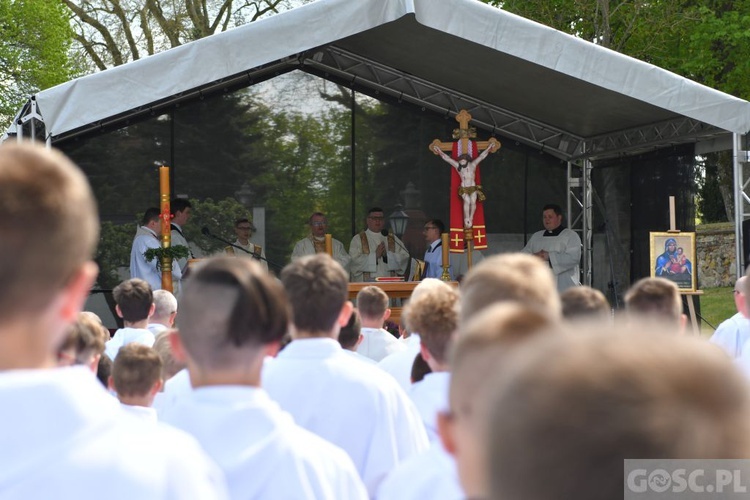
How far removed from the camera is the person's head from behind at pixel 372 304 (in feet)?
20.2

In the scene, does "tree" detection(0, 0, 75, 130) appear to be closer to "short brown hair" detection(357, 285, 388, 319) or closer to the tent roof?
the tent roof

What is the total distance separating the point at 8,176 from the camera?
1404 mm

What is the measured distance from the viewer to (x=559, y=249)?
15.1 metres

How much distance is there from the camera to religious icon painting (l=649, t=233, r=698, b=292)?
10906 millimetres

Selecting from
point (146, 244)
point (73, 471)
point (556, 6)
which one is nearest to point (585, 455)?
point (73, 471)

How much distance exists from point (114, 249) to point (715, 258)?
1410 centimetres

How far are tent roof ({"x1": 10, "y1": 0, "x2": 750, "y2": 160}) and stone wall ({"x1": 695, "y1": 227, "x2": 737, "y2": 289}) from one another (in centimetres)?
972

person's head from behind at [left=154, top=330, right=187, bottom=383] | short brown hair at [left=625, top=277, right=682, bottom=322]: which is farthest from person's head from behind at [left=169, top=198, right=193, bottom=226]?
short brown hair at [left=625, top=277, right=682, bottom=322]

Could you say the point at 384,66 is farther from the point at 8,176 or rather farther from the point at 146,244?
the point at 8,176

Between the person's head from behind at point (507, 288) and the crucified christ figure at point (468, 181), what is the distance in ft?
35.3

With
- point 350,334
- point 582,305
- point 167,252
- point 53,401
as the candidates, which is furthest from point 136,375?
point 167,252

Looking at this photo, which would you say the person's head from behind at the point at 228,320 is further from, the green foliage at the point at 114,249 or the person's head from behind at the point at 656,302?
the green foliage at the point at 114,249

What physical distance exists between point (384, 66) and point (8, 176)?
13.2 metres

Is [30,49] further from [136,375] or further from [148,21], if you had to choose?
[136,375]
